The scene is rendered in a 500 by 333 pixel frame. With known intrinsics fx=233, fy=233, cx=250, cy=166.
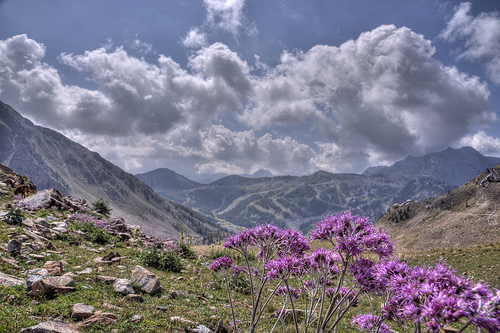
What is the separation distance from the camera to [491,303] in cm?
271

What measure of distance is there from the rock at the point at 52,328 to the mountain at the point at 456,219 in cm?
5902

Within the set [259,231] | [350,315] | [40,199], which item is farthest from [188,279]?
[40,199]

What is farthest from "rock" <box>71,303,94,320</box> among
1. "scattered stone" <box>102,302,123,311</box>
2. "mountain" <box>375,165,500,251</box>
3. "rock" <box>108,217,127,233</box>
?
"mountain" <box>375,165,500,251</box>

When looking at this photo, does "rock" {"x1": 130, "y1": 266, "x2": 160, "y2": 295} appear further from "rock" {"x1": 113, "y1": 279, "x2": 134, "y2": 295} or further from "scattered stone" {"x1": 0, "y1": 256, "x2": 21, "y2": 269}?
"scattered stone" {"x1": 0, "y1": 256, "x2": 21, "y2": 269}

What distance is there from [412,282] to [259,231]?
3358mm

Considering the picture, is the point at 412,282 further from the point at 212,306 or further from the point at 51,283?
the point at 51,283

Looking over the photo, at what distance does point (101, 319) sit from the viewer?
7.21m

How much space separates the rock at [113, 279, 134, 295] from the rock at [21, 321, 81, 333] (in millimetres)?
3682

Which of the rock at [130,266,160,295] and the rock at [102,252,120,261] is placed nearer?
the rock at [130,266,160,295]

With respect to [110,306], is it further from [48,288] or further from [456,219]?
[456,219]

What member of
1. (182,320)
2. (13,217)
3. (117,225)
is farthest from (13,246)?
(117,225)

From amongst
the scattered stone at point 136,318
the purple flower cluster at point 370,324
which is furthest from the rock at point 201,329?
the purple flower cluster at point 370,324

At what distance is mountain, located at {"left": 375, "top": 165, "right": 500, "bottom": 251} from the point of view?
6331cm

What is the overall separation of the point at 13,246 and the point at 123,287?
6.90 metres
